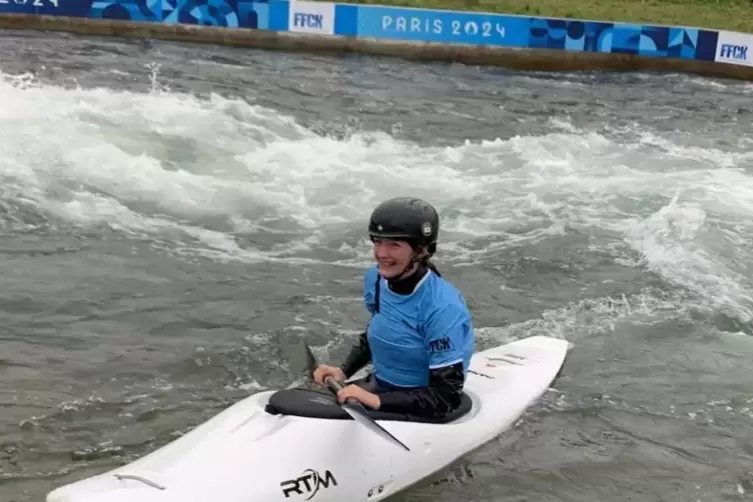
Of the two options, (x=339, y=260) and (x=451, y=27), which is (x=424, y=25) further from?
(x=339, y=260)

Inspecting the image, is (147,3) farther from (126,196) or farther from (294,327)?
(294,327)

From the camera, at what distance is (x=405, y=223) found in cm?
385

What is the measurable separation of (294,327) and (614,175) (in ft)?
20.8

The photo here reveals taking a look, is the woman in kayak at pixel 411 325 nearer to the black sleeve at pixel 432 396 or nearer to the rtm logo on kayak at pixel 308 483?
the black sleeve at pixel 432 396

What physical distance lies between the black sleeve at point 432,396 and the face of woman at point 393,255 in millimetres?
489

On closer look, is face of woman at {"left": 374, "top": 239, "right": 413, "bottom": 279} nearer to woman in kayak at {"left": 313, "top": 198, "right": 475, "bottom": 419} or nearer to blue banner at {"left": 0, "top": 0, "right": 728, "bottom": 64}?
woman in kayak at {"left": 313, "top": 198, "right": 475, "bottom": 419}

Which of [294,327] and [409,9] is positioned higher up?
[409,9]

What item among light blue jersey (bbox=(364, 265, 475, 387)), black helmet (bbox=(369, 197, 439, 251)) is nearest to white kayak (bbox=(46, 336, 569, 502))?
light blue jersey (bbox=(364, 265, 475, 387))

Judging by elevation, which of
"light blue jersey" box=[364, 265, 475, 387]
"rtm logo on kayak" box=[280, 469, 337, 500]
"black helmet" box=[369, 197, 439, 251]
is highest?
"black helmet" box=[369, 197, 439, 251]

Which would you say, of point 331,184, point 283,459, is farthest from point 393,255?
point 331,184

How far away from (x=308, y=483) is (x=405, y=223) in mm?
1150

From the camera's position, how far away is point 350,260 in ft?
27.4

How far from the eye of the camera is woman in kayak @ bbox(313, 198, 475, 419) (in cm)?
390

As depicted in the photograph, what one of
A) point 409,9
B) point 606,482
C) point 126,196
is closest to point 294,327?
point 606,482
